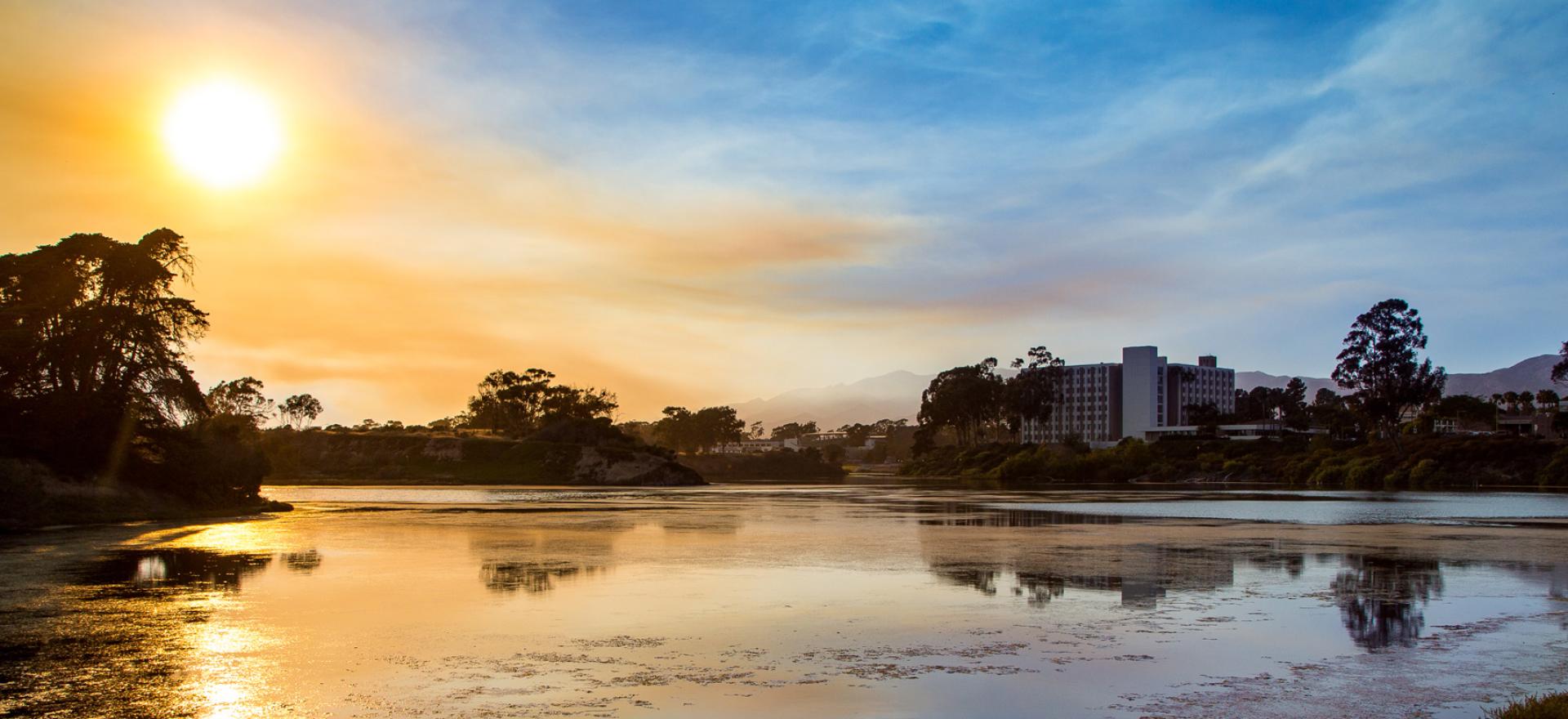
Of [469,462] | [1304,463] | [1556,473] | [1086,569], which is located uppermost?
[1304,463]

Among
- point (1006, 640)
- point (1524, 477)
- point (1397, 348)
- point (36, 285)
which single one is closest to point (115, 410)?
point (36, 285)

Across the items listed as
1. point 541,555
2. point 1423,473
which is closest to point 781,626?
point 541,555

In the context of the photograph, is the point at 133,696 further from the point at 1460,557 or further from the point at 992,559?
the point at 1460,557

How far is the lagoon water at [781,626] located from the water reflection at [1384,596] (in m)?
0.12

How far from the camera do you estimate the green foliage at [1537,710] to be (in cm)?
1048

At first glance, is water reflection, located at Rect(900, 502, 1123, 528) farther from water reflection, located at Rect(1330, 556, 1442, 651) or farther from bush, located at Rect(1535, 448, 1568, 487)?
bush, located at Rect(1535, 448, 1568, 487)

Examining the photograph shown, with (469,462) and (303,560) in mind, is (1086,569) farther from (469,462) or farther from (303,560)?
(469,462)

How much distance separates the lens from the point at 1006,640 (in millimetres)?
16344

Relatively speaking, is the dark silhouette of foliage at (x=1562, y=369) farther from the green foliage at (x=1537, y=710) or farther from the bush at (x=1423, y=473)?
the green foliage at (x=1537, y=710)

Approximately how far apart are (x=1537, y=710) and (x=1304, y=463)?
437 feet

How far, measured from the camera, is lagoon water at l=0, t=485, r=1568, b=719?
12617mm

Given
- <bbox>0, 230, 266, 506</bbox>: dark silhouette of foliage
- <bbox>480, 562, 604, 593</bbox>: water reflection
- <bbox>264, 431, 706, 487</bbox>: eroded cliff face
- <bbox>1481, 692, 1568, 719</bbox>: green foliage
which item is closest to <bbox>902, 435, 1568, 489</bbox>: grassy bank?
<bbox>264, 431, 706, 487</bbox>: eroded cliff face

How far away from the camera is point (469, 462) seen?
6270 inches

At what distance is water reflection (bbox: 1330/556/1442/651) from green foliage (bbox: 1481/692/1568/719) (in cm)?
434
